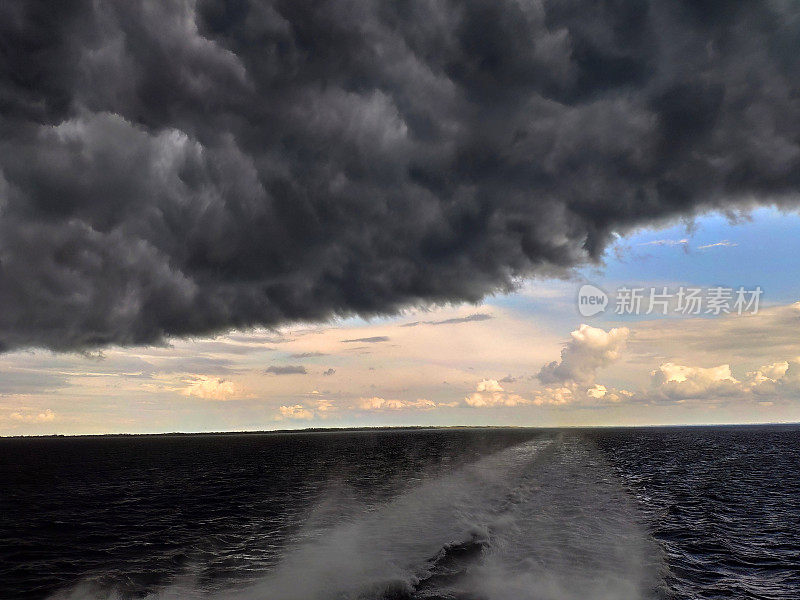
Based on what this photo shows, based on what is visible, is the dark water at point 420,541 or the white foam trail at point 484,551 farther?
the dark water at point 420,541

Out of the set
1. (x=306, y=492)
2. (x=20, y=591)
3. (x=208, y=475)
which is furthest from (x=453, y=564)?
(x=208, y=475)

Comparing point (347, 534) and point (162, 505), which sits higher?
point (347, 534)

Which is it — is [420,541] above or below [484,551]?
below

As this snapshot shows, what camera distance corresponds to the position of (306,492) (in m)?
50.5

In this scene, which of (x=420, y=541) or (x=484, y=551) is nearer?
(x=484, y=551)

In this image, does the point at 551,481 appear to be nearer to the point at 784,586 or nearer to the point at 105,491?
the point at 784,586

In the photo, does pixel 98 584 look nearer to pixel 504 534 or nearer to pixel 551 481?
pixel 504 534

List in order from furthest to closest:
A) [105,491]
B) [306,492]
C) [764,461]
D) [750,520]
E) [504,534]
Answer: [764,461] → [105,491] → [306,492] → [750,520] → [504,534]

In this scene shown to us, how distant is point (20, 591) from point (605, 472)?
2315 inches

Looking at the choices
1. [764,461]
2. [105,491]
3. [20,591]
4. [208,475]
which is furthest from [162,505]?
[764,461]

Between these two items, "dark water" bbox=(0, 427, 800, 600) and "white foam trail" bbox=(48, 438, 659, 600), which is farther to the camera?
"dark water" bbox=(0, 427, 800, 600)

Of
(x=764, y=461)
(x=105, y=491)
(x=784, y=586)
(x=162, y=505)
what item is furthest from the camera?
(x=764, y=461)

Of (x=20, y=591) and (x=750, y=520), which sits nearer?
(x=20, y=591)

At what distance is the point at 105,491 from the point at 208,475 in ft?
66.6
